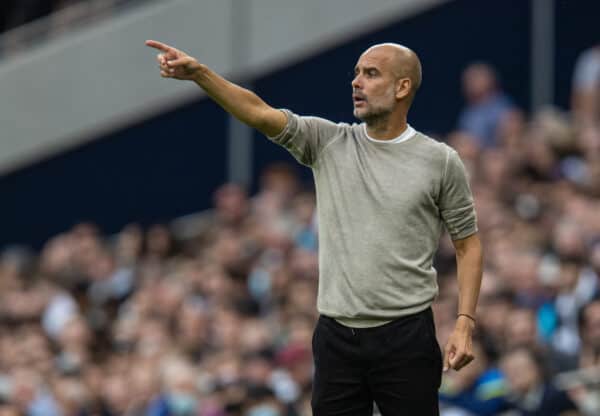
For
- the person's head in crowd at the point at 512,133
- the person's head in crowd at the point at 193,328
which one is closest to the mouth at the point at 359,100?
the person's head in crowd at the point at 512,133

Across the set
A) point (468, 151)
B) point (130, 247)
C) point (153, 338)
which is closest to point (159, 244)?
point (130, 247)

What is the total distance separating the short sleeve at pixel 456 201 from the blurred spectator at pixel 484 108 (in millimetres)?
6344

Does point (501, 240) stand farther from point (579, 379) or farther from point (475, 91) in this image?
point (475, 91)

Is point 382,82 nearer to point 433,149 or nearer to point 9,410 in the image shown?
point 433,149

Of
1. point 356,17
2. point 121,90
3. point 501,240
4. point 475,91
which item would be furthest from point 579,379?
point 121,90

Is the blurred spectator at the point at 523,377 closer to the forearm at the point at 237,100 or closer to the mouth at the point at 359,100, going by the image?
the mouth at the point at 359,100

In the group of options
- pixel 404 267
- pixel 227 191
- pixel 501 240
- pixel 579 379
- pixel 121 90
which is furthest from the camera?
pixel 121 90

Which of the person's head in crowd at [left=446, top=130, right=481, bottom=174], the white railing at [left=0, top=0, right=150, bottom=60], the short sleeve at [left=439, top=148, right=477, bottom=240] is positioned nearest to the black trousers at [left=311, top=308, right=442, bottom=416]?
the short sleeve at [left=439, top=148, right=477, bottom=240]

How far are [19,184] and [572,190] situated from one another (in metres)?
8.41

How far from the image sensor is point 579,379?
791 cm

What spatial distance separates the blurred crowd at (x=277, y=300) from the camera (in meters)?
8.45

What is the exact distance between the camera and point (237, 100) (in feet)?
17.4

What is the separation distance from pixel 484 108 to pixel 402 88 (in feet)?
22.6

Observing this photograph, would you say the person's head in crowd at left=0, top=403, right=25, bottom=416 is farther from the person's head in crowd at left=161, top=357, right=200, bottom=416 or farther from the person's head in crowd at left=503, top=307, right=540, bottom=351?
the person's head in crowd at left=503, top=307, right=540, bottom=351
